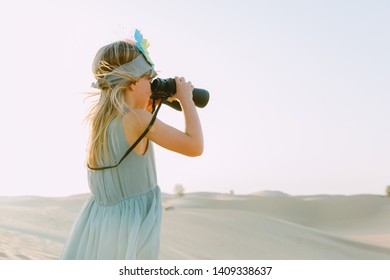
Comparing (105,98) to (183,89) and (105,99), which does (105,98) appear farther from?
(183,89)

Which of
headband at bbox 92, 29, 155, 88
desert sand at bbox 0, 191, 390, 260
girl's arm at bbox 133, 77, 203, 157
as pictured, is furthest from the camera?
desert sand at bbox 0, 191, 390, 260

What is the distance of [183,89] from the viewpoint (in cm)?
271

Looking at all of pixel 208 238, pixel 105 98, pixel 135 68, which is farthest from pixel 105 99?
pixel 208 238

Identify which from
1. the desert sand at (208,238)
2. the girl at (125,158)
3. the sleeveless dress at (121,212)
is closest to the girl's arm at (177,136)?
the girl at (125,158)

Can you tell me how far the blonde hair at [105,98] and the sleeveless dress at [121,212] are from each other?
0.04m

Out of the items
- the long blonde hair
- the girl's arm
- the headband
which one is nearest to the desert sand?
the long blonde hair

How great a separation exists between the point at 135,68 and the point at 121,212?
2.21 feet

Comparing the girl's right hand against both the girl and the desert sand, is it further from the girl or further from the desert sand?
the desert sand

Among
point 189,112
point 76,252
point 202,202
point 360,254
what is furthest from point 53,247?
point 202,202

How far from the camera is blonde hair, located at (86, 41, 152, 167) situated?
2.54m

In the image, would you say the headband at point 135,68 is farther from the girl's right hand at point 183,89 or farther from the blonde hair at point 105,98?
the girl's right hand at point 183,89

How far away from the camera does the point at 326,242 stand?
42.5ft
